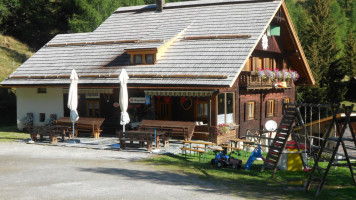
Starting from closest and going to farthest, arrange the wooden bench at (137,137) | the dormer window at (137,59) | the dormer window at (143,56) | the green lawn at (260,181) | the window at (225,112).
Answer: the green lawn at (260,181)
the wooden bench at (137,137)
the window at (225,112)
the dormer window at (143,56)
the dormer window at (137,59)

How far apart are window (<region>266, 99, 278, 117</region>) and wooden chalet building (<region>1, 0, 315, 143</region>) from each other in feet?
0.21

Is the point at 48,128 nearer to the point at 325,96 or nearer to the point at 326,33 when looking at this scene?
the point at 325,96

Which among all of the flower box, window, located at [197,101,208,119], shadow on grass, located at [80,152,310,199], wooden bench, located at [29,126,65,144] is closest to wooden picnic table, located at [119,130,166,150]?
shadow on grass, located at [80,152,310,199]

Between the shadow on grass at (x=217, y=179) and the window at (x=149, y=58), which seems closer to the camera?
the shadow on grass at (x=217, y=179)

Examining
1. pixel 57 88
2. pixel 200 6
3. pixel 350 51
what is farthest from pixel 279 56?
pixel 350 51

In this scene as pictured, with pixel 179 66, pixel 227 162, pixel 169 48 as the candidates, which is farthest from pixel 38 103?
pixel 227 162

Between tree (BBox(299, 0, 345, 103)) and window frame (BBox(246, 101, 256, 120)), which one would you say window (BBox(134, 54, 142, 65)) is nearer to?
window frame (BBox(246, 101, 256, 120))

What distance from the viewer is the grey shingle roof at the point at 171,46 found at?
69.1 feet

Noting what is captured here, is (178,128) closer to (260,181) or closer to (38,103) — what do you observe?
(260,181)

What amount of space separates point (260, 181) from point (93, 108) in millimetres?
13656

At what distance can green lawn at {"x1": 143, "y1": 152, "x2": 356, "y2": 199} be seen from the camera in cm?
1116

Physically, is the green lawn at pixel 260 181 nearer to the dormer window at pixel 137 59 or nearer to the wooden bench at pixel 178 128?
the wooden bench at pixel 178 128

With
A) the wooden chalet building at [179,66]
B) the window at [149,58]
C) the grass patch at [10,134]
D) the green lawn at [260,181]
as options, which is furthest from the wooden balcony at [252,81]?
the grass patch at [10,134]

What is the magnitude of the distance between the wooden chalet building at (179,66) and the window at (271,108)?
0.06 metres
